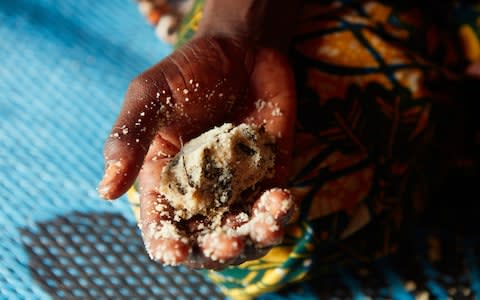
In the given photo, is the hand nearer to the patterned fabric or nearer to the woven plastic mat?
the patterned fabric

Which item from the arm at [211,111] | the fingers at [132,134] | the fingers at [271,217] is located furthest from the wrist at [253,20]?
the fingers at [271,217]

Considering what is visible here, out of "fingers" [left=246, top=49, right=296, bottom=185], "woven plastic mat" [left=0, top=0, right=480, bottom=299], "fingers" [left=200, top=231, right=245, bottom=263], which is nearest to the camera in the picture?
"fingers" [left=200, top=231, right=245, bottom=263]

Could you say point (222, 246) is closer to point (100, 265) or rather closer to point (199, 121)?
point (199, 121)

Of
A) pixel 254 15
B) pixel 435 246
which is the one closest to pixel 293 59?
pixel 254 15

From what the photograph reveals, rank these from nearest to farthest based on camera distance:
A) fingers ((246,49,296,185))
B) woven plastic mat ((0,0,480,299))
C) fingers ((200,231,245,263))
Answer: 1. fingers ((200,231,245,263))
2. fingers ((246,49,296,185))
3. woven plastic mat ((0,0,480,299))

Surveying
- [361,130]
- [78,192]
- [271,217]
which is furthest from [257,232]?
[78,192]

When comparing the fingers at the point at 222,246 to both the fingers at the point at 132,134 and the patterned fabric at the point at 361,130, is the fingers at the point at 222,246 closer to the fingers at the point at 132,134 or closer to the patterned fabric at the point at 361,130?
the fingers at the point at 132,134

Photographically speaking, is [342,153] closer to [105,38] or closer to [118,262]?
[118,262]

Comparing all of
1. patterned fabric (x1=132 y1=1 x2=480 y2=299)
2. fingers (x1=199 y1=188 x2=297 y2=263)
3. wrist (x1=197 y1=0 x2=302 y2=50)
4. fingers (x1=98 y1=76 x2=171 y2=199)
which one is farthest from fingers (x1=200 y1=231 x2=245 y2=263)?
wrist (x1=197 y1=0 x2=302 y2=50)

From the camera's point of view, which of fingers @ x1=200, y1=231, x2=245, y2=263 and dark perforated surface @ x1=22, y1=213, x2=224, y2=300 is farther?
dark perforated surface @ x1=22, y1=213, x2=224, y2=300
